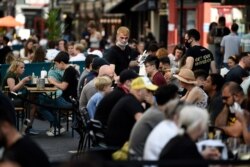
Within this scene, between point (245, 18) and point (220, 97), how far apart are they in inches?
798

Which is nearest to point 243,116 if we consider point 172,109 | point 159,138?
point 172,109

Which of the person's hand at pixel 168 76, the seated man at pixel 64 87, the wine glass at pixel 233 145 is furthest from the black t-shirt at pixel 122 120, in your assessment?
the seated man at pixel 64 87

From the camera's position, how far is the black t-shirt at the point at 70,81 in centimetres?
2172

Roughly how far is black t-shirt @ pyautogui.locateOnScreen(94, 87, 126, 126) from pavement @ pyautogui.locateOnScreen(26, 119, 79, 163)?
2.52m

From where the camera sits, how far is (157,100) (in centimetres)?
1211

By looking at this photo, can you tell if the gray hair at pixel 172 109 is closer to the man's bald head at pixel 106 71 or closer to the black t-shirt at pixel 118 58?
the man's bald head at pixel 106 71

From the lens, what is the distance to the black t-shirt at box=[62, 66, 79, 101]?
21.7 meters

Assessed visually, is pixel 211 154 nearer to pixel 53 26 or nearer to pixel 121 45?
pixel 121 45

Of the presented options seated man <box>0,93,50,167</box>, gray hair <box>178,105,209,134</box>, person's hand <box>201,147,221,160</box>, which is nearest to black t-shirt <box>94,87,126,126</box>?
person's hand <box>201,147,221,160</box>

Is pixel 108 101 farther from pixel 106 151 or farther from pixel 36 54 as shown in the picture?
pixel 36 54

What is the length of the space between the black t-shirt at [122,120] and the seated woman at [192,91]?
2.26 metres

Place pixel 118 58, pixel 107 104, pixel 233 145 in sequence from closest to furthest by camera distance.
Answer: pixel 233 145 → pixel 107 104 → pixel 118 58

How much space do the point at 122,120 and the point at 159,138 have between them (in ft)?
8.31

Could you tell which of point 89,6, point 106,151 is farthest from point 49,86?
point 89,6
